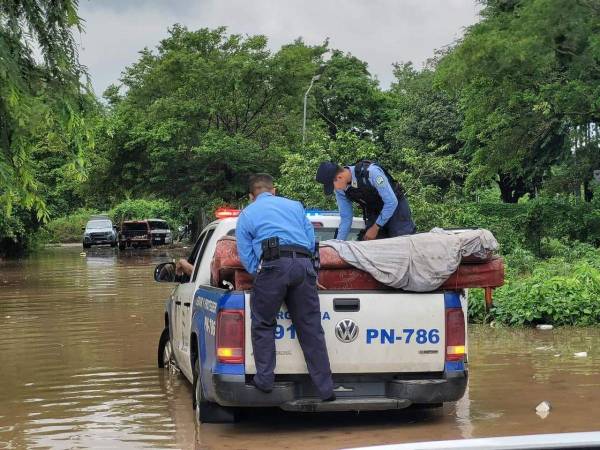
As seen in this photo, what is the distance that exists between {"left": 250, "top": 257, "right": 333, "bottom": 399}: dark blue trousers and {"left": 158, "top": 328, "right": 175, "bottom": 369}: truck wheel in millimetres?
3271

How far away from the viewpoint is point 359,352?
6.88 m

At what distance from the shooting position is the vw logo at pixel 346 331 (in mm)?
6879

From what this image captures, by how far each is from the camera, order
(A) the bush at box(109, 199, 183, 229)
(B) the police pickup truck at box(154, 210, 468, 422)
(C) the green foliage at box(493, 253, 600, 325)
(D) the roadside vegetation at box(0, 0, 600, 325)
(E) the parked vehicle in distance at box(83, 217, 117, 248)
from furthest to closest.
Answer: (A) the bush at box(109, 199, 183, 229) → (E) the parked vehicle in distance at box(83, 217, 117, 248) → (C) the green foliage at box(493, 253, 600, 325) → (D) the roadside vegetation at box(0, 0, 600, 325) → (B) the police pickup truck at box(154, 210, 468, 422)

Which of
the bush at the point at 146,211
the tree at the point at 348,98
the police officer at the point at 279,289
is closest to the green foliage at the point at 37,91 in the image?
the police officer at the point at 279,289

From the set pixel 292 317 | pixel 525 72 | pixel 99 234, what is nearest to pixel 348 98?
pixel 99 234

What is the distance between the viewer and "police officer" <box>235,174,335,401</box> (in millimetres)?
6637

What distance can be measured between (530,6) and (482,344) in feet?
34.9

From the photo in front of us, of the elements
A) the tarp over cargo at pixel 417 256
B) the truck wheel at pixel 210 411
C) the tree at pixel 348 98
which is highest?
the tree at pixel 348 98

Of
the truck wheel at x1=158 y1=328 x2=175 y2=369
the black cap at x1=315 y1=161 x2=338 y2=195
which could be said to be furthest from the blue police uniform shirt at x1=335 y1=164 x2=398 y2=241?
the truck wheel at x1=158 y1=328 x2=175 y2=369

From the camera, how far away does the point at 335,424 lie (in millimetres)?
7641

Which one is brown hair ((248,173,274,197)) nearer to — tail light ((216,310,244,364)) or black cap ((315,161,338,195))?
black cap ((315,161,338,195))

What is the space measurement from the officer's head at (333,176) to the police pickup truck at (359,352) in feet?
5.27

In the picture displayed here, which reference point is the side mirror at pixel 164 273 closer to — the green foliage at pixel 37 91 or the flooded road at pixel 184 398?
the flooded road at pixel 184 398

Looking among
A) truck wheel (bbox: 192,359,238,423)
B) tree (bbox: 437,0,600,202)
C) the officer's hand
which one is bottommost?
truck wheel (bbox: 192,359,238,423)
